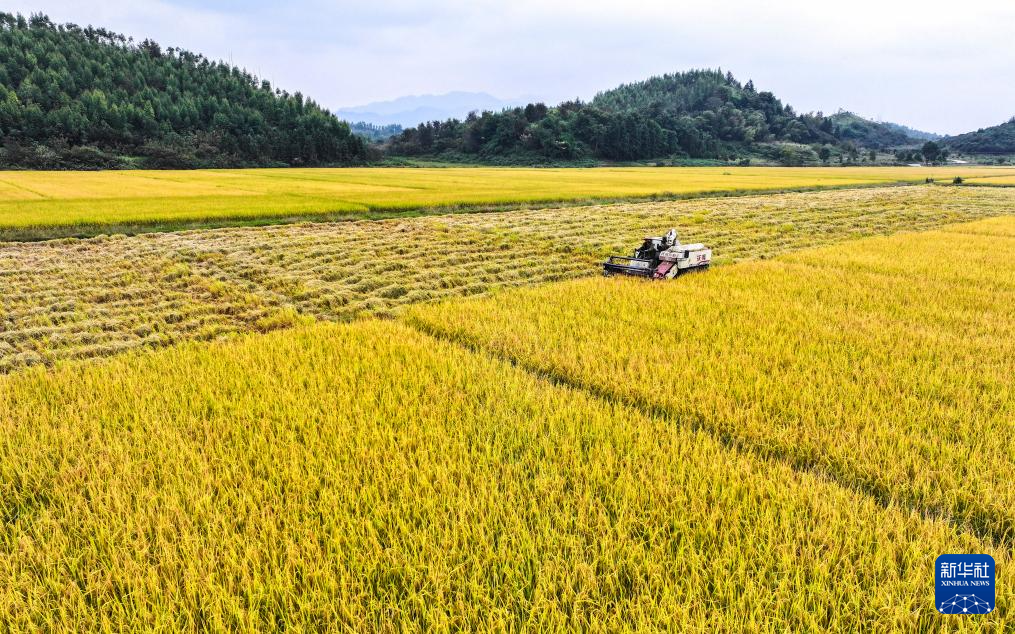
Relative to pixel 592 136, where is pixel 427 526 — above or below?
below

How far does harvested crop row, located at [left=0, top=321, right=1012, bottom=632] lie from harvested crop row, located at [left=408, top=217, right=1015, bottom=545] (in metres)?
0.42

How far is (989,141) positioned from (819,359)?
7648 inches

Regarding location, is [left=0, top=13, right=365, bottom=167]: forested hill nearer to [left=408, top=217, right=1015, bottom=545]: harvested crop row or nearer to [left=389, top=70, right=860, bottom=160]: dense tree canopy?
[left=389, top=70, right=860, bottom=160]: dense tree canopy

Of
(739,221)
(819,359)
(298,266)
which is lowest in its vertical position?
(819,359)

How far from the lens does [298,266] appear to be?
10.7 metres

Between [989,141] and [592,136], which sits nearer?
[592,136]

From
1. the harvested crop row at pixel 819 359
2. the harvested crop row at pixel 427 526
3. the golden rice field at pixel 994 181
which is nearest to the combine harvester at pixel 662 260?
the harvested crop row at pixel 819 359

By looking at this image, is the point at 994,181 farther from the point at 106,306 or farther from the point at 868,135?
the point at 868,135

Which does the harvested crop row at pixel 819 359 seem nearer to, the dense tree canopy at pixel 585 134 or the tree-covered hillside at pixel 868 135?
the dense tree canopy at pixel 585 134

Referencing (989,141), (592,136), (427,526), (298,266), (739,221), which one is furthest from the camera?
(989,141)

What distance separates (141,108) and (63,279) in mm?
90691

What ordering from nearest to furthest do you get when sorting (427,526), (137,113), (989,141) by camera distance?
1. (427,526)
2. (137,113)
3. (989,141)

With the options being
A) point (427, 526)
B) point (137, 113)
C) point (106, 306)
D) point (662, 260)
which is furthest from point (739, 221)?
point (137, 113)

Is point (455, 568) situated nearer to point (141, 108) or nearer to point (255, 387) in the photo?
point (255, 387)
